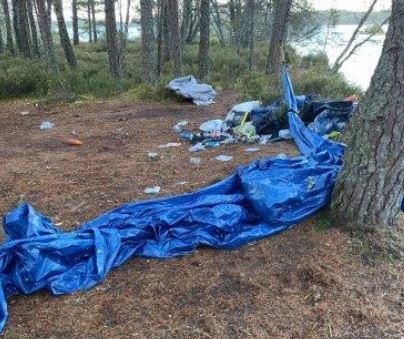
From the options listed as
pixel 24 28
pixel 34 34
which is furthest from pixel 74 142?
pixel 34 34

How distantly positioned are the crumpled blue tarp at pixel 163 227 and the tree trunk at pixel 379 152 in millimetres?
316

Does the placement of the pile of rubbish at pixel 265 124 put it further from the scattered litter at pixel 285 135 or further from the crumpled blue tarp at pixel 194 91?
the crumpled blue tarp at pixel 194 91

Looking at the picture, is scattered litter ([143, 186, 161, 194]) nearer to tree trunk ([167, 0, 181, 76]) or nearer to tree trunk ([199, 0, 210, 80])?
tree trunk ([167, 0, 181, 76])

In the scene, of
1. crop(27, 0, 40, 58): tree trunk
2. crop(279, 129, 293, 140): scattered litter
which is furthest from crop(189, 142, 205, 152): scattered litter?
crop(27, 0, 40, 58): tree trunk

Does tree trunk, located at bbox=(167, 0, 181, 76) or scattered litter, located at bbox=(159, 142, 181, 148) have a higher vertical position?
tree trunk, located at bbox=(167, 0, 181, 76)

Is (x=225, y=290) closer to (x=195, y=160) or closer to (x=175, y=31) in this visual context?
(x=195, y=160)

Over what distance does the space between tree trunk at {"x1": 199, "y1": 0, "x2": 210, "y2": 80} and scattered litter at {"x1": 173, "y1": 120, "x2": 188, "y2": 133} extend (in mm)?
3591

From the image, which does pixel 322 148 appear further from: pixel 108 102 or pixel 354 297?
pixel 108 102

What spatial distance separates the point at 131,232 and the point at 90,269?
0.42m

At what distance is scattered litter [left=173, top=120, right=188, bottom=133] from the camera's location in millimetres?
6543

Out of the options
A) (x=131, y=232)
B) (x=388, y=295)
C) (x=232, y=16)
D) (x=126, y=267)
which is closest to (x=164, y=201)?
(x=131, y=232)

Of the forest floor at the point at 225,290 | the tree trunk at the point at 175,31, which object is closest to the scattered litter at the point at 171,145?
the forest floor at the point at 225,290

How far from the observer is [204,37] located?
33.1 feet

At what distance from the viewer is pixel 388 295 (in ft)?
9.04
